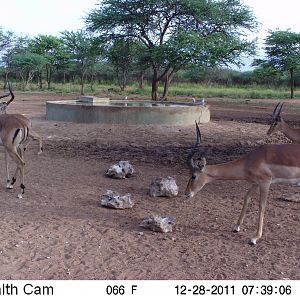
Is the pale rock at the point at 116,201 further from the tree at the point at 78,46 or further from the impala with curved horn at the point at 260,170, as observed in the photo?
the tree at the point at 78,46

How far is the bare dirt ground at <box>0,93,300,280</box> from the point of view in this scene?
4.50m

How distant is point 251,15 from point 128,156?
21.7 meters

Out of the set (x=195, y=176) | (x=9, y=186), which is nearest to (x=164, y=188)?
(x=195, y=176)

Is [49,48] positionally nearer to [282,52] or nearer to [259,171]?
[282,52]

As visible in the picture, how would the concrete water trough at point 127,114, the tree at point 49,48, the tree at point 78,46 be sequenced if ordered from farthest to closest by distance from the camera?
the tree at point 49,48 < the tree at point 78,46 < the concrete water trough at point 127,114

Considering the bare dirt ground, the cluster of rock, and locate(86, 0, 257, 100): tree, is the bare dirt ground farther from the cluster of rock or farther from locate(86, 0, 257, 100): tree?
locate(86, 0, 257, 100): tree

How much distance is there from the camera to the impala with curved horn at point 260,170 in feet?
17.7

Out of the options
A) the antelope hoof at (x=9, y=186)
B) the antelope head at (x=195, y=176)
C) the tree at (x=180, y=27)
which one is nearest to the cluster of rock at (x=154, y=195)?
the antelope head at (x=195, y=176)

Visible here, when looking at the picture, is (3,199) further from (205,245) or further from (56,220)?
(205,245)

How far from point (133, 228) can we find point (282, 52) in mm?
35825

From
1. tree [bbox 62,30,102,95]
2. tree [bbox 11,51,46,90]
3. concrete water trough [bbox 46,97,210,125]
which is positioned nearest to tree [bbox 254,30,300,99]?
tree [bbox 62,30,102,95]

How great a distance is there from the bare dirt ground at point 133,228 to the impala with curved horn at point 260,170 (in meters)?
0.49

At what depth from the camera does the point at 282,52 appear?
127ft

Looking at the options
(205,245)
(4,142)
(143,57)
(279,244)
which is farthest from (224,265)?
(143,57)
